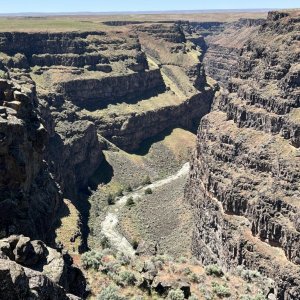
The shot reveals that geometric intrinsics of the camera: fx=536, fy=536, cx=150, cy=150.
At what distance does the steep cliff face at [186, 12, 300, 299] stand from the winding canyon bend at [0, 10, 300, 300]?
11.0 inches

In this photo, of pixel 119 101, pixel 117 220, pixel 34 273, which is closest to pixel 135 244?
pixel 117 220

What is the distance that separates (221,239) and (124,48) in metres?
105

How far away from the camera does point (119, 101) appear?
529 ft

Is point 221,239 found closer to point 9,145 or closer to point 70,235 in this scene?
point 70,235

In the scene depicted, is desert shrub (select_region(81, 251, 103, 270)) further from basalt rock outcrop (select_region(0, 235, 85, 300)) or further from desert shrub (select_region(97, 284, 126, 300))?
desert shrub (select_region(97, 284, 126, 300))

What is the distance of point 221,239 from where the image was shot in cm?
8825

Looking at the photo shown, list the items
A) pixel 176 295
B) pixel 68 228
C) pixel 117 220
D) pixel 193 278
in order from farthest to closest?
pixel 117 220 < pixel 68 228 < pixel 193 278 < pixel 176 295

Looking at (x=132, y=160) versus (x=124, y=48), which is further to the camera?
(x=124, y=48)

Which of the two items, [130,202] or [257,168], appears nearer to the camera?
[257,168]

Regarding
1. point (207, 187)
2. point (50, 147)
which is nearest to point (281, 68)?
point (207, 187)

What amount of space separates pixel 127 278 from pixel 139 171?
9251cm

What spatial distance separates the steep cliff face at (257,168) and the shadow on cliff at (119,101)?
137 feet

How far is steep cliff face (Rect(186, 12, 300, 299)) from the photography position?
79125 mm

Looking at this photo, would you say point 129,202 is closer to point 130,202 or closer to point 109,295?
point 130,202
